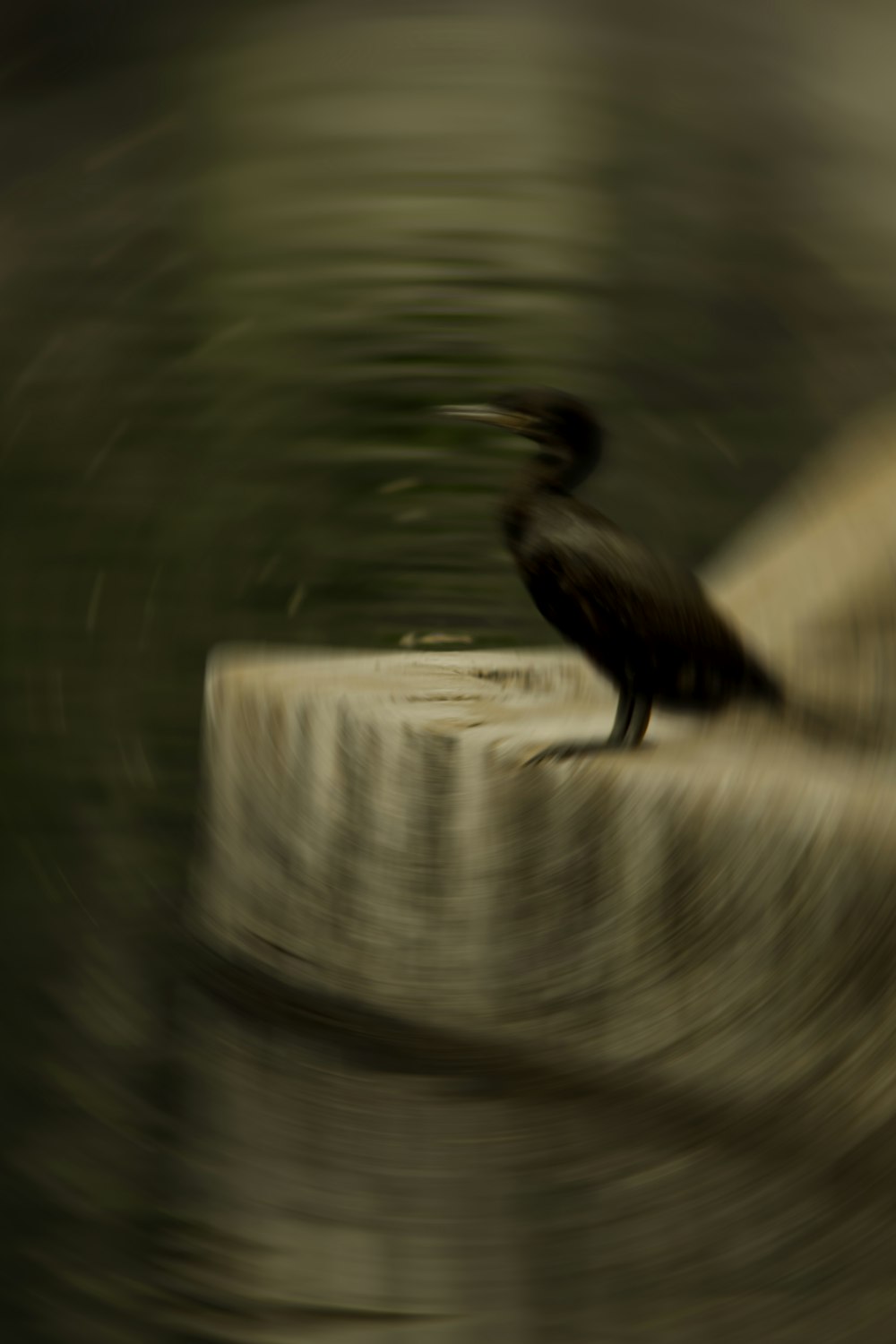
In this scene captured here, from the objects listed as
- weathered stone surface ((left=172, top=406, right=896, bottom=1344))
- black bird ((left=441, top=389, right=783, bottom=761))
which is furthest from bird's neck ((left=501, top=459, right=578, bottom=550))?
weathered stone surface ((left=172, top=406, right=896, bottom=1344))

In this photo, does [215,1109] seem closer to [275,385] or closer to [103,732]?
[103,732]

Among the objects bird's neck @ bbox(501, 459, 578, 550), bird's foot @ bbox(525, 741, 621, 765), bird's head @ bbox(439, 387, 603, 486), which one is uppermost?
bird's head @ bbox(439, 387, 603, 486)

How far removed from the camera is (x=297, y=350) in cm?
68

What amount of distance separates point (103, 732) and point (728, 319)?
0.51 meters

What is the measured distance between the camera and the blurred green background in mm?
597

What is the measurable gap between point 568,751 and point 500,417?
0.18m

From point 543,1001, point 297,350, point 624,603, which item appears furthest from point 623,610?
point 297,350

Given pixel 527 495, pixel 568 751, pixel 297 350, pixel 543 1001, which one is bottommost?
pixel 543 1001

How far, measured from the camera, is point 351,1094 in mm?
688

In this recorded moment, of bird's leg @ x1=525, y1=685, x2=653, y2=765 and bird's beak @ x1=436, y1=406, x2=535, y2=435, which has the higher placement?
Result: bird's beak @ x1=436, y1=406, x2=535, y2=435

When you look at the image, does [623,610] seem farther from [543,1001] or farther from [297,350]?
[297,350]

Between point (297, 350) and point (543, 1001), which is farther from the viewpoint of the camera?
point (297, 350)

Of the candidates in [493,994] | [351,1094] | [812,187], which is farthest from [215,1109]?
[812,187]

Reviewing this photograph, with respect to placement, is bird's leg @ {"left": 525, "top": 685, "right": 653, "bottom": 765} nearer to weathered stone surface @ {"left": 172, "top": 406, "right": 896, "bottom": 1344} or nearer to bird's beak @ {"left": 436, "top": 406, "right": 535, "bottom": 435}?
weathered stone surface @ {"left": 172, "top": 406, "right": 896, "bottom": 1344}
